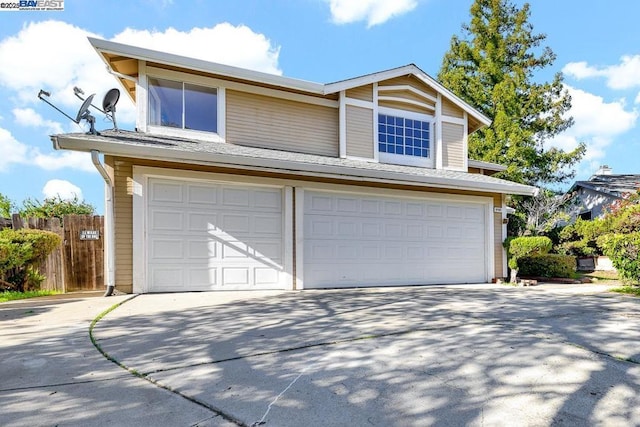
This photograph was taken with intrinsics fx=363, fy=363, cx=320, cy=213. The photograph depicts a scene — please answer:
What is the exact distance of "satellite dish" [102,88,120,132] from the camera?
25.4 ft

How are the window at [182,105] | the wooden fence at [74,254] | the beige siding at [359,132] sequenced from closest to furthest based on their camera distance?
the wooden fence at [74,254] < the window at [182,105] < the beige siding at [359,132]

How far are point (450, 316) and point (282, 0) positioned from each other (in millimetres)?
10429

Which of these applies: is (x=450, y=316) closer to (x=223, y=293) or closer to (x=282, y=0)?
(x=223, y=293)

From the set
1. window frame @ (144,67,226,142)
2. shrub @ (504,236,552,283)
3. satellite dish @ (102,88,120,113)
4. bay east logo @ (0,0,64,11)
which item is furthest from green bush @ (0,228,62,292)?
shrub @ (504,236,552,283)

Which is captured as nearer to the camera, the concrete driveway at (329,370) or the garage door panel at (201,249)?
the concrete driveway at (329,370)

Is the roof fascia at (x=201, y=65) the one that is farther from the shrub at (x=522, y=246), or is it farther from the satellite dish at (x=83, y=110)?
the shrub at (x=522, y=246)

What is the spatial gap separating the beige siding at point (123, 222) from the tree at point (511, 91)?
46.4 feet

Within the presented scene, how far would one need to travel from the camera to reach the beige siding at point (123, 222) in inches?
259

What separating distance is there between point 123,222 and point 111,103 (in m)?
2.95

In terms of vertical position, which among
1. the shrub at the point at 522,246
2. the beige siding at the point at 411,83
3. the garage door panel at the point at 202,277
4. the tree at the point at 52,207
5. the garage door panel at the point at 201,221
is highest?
the beige siding at the point at 411,83

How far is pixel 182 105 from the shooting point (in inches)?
328

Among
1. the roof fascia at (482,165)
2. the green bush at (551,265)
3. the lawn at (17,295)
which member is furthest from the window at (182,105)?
the green bush at (551,265)

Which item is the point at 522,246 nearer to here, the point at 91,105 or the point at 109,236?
the point at 109,236

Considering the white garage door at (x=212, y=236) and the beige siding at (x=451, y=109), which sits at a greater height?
the beige siding at (x=451, y=109)
